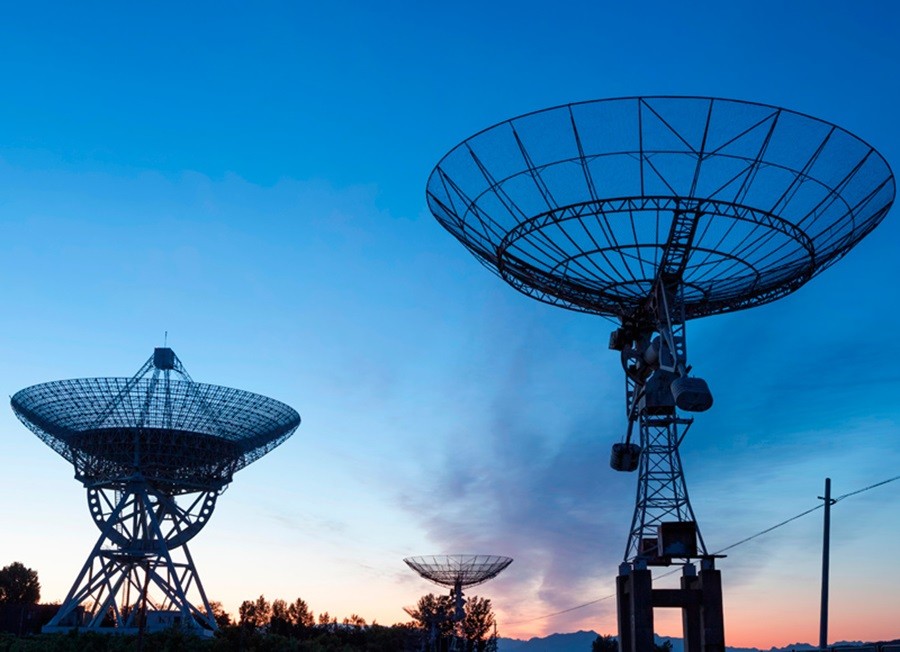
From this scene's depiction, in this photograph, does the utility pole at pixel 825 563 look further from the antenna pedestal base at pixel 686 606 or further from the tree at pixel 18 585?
the tree at pixel 18 585

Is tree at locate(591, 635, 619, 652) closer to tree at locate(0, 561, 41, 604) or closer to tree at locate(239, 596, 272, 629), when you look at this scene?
tree at locate(239, 596, 272, 629)

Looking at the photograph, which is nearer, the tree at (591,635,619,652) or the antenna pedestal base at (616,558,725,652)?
the antenna pedestal base at (616,558,725,652)

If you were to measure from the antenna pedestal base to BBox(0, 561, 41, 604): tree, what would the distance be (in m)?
138

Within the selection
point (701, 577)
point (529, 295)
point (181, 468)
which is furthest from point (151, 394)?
point (701, 577)

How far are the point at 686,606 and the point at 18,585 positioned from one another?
14207 cm

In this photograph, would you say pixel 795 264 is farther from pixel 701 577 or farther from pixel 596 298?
pixel 701 577

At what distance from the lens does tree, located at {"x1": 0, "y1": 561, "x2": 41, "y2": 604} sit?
148750 mm

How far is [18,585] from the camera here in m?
151

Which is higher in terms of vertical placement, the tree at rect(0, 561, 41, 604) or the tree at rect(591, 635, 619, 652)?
the tree at rect(0, 561, 41, 604)

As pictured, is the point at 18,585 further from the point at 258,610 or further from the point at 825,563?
the point at 825,563

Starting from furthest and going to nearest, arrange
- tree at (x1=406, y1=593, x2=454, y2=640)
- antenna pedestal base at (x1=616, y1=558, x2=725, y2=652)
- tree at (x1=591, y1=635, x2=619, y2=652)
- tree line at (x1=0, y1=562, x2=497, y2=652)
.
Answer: tree at (x1=591, y1=635, x2=619, y2=652) < tree at (x1=406, y1=593, x2=454, y2=640) < tree line at (x1=0, y1=562, x2=497, y2=652) < antenna pedestal base at (x1=616, y1=558, x2=725, y2=652)

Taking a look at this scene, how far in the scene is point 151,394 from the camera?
83.1 meters

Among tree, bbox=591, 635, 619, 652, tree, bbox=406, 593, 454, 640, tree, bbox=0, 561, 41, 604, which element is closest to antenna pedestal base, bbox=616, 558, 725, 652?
tree, bbox=406, 593, 454, 640

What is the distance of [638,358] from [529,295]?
4865 millimetres
